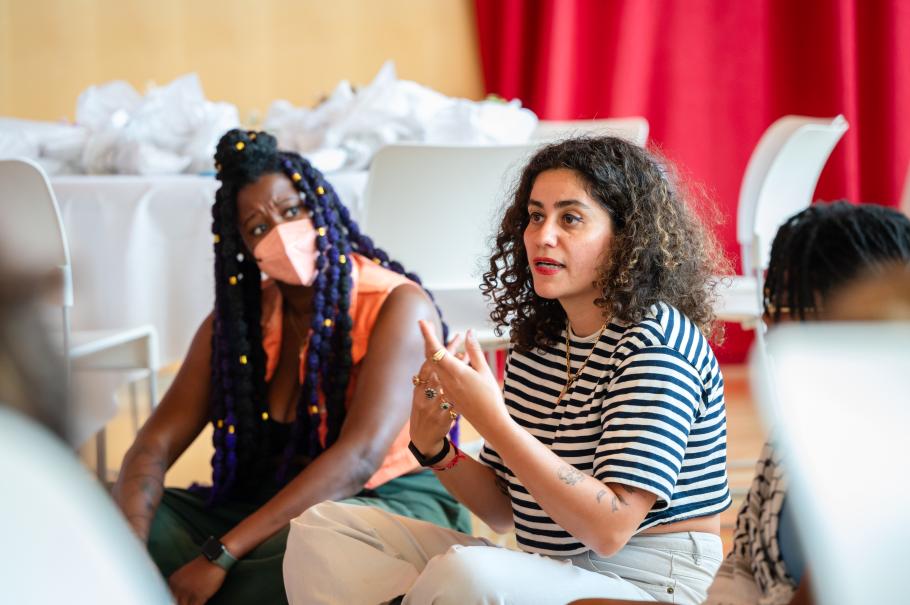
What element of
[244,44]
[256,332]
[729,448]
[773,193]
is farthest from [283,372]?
[244,44]

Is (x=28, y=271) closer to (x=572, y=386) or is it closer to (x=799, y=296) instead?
(x=799, y=296)

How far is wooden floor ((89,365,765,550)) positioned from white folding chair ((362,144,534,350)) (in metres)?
0.59

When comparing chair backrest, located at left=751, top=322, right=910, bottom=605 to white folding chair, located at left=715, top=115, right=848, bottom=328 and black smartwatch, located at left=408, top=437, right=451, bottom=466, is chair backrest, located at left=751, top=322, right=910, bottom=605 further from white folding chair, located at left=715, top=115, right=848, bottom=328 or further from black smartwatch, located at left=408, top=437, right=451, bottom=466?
white folding chair, located at left=715, top=115, right=848, bottom=328

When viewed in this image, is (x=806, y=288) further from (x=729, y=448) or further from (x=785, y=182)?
(x=729, y=448)

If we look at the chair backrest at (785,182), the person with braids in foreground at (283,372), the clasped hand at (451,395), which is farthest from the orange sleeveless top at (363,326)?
the chair backrest at (785,182)

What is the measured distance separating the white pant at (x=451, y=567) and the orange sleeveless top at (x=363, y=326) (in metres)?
0.33

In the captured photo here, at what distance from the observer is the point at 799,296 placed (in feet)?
3.51

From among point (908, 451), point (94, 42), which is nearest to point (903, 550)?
point (908, 451)

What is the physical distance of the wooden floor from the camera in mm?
2719

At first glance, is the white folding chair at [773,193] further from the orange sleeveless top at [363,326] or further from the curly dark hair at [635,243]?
the curly dark hair at [635,243]

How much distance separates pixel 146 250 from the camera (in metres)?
2.47

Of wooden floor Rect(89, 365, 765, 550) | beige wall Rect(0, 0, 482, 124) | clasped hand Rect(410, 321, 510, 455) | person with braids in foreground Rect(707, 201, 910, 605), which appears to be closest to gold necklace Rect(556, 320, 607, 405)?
clasped hand Rect(410, 321, 510, 455)

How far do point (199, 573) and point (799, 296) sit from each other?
3.40 ft

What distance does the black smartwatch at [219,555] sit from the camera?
1.66m
